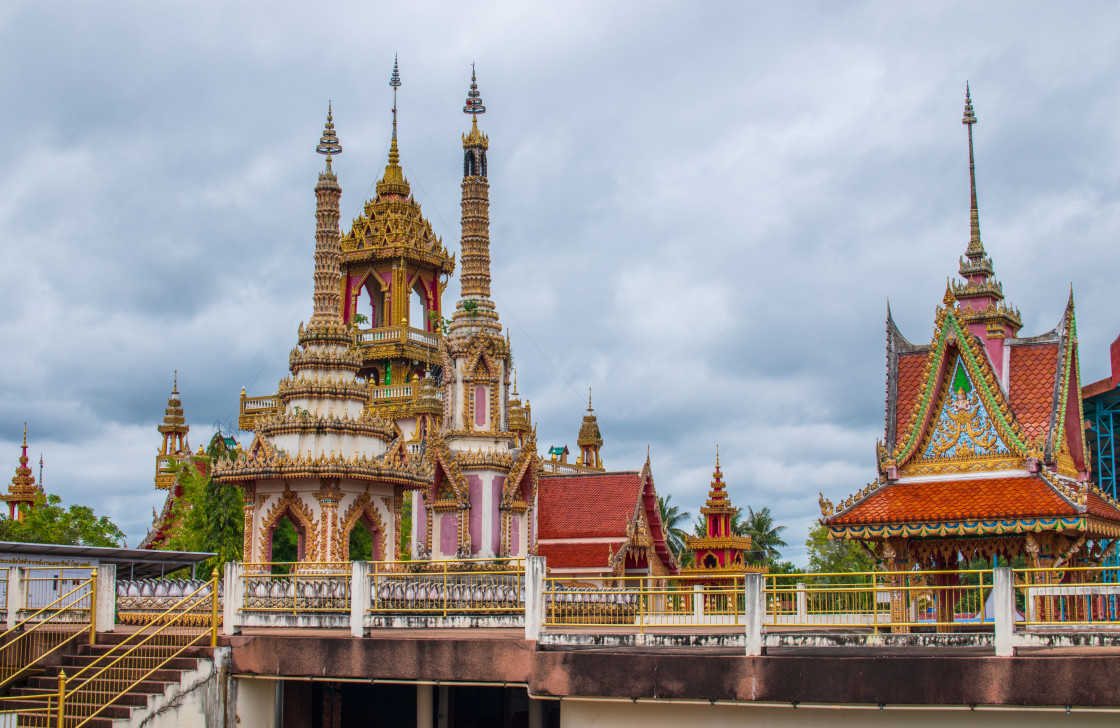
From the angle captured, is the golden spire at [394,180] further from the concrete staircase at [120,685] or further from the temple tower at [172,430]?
the concrete staircase at [120,685]

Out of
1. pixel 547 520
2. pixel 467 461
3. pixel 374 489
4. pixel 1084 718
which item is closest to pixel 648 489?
pixel 547 520

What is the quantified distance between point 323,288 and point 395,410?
25.5 m

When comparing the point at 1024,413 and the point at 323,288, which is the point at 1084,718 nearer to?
the point at 1024,413

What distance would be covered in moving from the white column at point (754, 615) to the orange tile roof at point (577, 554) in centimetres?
2205

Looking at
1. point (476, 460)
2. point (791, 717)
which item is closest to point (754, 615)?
point (791, 717)

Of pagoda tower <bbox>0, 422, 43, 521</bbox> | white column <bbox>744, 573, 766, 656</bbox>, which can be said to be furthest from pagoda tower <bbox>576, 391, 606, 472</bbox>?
white column <bbox>744, 573, 766, 656</bbox>

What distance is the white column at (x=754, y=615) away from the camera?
16.8 m

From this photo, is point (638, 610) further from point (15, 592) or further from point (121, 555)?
point (121, 555)

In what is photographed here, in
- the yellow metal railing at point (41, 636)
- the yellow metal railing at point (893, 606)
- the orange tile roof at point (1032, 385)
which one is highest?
the orange tile roof at point (1032, 385)

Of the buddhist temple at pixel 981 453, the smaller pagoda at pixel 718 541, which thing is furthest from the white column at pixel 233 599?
the smaller pagoda at pixel 718 541

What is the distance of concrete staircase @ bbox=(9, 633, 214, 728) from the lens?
18969 mm

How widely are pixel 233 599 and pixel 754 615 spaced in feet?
29.0

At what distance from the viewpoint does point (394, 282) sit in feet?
204

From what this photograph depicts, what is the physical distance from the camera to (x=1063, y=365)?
2317cm
